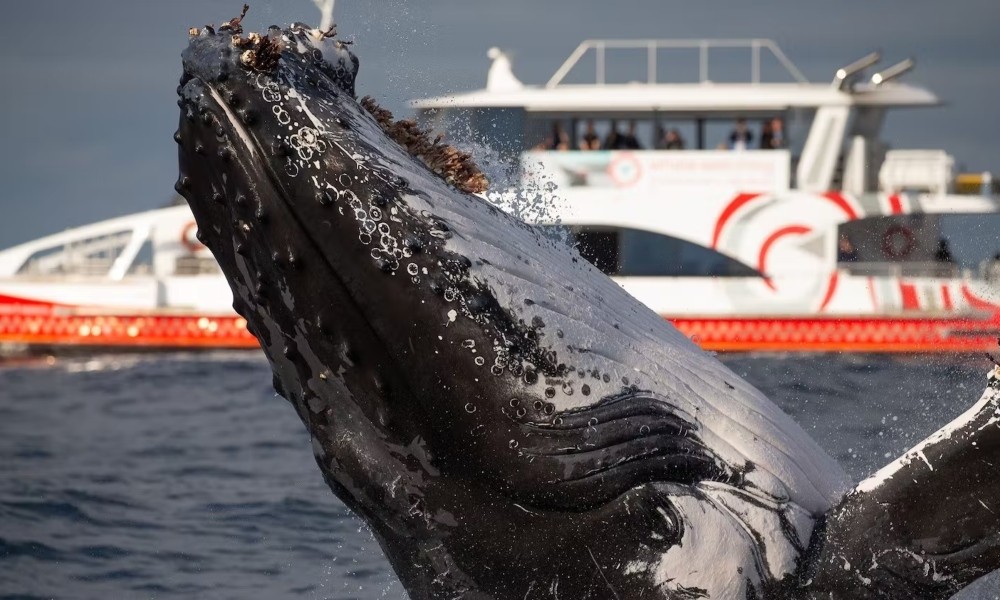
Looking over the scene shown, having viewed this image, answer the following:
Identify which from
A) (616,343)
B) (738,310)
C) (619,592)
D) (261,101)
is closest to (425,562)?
(619,592)

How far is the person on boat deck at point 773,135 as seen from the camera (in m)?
31.4

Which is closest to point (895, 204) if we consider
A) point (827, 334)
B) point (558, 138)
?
point (827, 334)

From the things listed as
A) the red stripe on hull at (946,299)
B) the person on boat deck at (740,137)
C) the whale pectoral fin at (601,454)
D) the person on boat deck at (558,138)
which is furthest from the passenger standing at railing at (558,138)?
the whale pectoral fin at (601,454)

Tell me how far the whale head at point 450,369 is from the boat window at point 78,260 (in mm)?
29592

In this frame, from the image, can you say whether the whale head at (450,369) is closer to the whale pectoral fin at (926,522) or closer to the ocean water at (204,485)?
the whale pectoral fin at (926,522)

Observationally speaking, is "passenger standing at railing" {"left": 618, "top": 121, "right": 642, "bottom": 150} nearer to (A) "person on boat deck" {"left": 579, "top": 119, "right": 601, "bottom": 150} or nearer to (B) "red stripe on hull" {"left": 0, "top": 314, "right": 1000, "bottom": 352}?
(A) "person on boat deck" {"left": 579, "top": 119, "right": 601, "bottom": 150}

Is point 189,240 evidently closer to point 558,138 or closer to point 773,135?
point 558,138

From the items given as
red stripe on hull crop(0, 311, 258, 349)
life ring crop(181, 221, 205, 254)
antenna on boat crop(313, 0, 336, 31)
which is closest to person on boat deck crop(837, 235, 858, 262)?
red stripe on hull crop(0, 311, 258, 349)

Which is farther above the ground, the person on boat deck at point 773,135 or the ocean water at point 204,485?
the person on boat deck at point 773,135

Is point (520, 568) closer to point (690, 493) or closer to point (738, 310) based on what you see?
point (690, 493)

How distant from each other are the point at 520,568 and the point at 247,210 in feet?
4.35

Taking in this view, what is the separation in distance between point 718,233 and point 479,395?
26.5m

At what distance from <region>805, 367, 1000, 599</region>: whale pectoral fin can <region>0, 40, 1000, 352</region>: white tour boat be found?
80.7ft

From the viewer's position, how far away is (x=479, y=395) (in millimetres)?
3834
